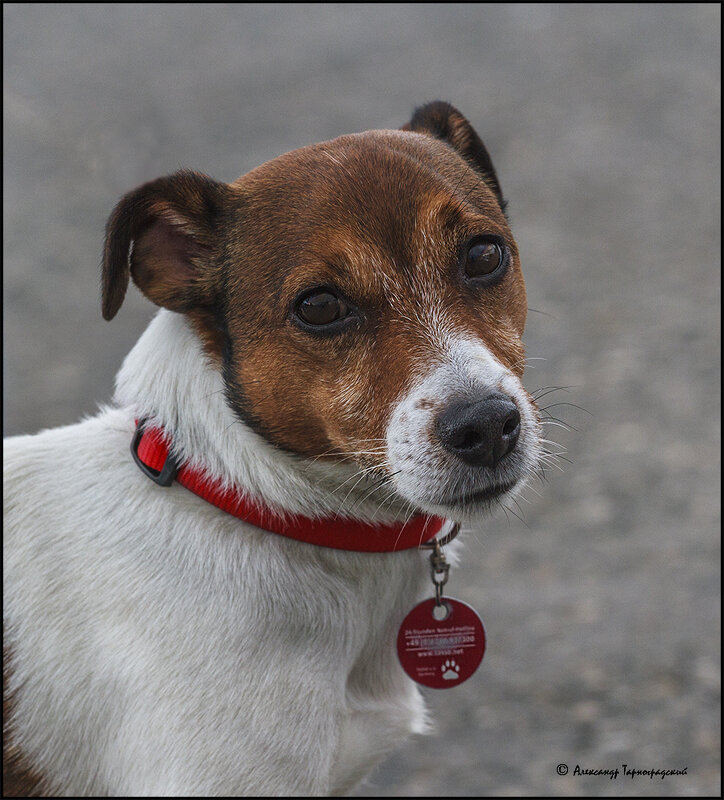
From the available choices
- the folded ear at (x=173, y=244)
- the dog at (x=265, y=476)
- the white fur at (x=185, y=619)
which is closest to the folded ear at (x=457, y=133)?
the dog at (x=265, y=476)

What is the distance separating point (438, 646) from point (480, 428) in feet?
2.64

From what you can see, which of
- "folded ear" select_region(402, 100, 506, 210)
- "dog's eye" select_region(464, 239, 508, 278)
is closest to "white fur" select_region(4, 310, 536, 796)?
"dog's eye" select_region(464, 239, 508, 278)

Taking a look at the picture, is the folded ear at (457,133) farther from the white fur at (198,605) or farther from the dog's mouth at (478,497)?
the dog's mouth at (478,497)

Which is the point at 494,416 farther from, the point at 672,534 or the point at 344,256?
the point at 672,534

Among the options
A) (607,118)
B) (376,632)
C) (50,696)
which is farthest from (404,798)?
(607,118)

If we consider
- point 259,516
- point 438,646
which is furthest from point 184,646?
point 438,646

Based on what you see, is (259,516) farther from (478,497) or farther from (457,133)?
(457,133)

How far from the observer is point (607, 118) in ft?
42.5

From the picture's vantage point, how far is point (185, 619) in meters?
2.43

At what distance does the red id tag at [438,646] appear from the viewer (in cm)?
271

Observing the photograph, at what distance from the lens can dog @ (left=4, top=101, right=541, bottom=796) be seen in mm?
2377

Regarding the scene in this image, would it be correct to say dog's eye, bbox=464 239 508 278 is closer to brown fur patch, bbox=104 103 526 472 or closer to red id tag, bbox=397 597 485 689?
brown fur patch, bbox=104 103 526 472

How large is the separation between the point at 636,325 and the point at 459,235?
7174mm

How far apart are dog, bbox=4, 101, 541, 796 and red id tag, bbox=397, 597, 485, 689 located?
0.36ft
